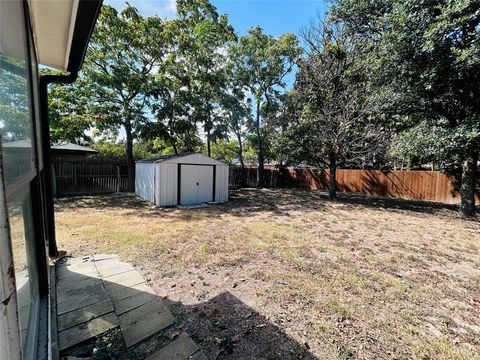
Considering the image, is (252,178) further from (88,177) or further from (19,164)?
(19,164)

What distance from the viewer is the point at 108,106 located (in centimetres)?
1009

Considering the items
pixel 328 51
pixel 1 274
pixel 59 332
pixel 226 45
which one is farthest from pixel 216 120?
pixel 1 274

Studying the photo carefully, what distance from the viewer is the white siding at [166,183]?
827 centimetres

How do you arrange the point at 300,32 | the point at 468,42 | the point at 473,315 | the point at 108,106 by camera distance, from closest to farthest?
the point at 473,315 < the point at 468,42 < the point at 108,106 < the point at 300,32

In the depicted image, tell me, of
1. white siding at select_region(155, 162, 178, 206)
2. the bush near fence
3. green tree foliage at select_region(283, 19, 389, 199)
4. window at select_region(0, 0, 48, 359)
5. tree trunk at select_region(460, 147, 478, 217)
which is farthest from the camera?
the bush near fence

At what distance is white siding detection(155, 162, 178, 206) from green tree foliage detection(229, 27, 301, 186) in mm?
8076

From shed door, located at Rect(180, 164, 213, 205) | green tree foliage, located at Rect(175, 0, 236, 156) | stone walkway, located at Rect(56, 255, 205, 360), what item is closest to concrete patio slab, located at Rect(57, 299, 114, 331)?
stone walkway, located at Rect(56, 255, 205, 360)

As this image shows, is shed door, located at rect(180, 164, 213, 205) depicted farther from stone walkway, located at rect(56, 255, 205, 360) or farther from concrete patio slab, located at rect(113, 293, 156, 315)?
concrete patio slab, located at rect(113, 293, 156, 315)

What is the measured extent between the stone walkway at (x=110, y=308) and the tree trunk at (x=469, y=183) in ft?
31.9

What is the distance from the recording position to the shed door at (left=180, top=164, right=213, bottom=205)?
8.84 m

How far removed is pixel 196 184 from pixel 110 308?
22.6 feet

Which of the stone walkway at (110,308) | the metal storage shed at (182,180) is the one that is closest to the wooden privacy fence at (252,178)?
the metal storage shed at (182,180)

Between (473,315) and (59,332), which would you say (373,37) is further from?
(59,332)

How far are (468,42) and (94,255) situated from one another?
10.2 m
